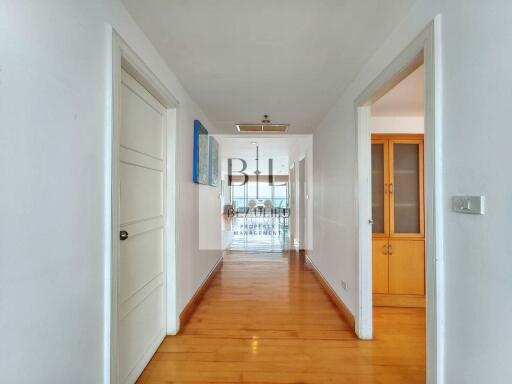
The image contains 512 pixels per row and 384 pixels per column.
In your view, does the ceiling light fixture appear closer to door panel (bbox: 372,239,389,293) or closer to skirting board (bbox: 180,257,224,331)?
door panel (bbox: 372,239,389,293)

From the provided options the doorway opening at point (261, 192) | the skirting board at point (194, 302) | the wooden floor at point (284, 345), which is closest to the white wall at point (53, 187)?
the wooden floor at point (284, 345)

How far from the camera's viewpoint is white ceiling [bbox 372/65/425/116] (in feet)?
8.07

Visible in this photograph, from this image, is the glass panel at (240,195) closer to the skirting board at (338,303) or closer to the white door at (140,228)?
the skirting board at (338,303)

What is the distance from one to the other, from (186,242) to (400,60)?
2.38 metres

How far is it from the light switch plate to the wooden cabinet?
6.66ft

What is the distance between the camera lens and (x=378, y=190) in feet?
10.3

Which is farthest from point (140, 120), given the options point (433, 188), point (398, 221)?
point (398, 221)

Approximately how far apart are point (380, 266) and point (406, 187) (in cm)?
99

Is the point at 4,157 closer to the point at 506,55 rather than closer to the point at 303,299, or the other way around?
the point at 506,55

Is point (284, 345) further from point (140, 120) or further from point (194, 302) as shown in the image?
point (140, 120)

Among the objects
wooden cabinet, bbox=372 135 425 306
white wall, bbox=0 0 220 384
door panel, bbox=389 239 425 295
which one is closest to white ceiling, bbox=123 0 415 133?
white wall, bbox=0 0 220 384

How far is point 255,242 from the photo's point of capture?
7039 millimetres

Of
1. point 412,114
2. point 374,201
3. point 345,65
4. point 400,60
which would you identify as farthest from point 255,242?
point 400,60

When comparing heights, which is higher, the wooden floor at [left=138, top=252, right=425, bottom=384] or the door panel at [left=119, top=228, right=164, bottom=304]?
the door panel at [left=119, top=228, right=164, bottom=304]
